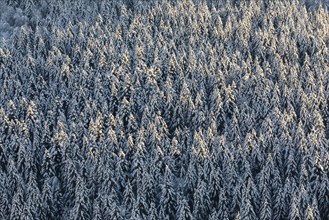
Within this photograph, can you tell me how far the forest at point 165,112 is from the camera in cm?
3872

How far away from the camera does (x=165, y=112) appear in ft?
158

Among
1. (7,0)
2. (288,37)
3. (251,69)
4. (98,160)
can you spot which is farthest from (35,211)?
(7,0)

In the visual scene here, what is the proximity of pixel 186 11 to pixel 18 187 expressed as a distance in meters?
35.2

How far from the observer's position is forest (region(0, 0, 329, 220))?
3872 centimetres

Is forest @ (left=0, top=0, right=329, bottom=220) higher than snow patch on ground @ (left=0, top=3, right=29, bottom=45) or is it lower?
lower

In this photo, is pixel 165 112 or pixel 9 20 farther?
pixel 9 20

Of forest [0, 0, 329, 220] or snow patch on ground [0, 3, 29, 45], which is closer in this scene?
forest [0, 0, 329, 220]

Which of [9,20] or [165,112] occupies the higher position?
[9,20]

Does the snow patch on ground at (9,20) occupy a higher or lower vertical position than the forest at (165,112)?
higher

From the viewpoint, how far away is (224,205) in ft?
126

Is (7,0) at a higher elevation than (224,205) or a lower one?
higher

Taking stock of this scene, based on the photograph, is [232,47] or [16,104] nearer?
[16,104]

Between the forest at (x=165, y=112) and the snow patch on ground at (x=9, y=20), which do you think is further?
the snow patch on ground at (x=9, y=20)

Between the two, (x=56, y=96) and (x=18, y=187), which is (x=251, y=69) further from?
(x=18, y=187)
